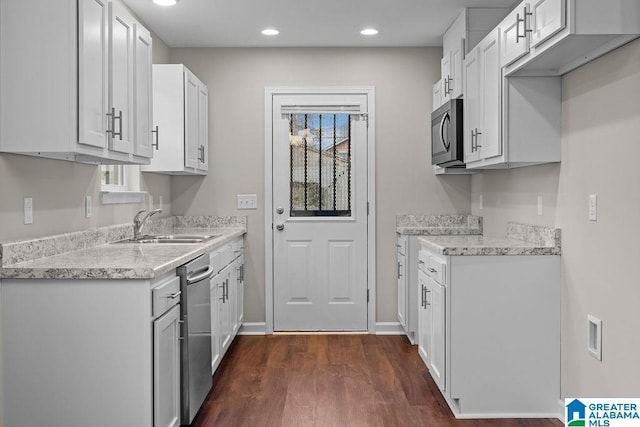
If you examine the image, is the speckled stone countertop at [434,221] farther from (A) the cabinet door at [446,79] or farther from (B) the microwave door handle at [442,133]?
(A) the cabinet door at [446,79]

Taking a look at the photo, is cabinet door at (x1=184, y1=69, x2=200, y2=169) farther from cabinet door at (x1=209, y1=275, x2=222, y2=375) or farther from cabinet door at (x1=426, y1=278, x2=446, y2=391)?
cabinet door at (x1=426, y1=278, x2=446, y2=391)

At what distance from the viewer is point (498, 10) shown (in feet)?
12.8

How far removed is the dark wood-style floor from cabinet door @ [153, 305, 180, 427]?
1.41 feet

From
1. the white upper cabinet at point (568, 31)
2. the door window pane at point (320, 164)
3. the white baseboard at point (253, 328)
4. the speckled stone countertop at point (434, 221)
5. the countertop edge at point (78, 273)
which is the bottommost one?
the white baseboard at point (253, 328)

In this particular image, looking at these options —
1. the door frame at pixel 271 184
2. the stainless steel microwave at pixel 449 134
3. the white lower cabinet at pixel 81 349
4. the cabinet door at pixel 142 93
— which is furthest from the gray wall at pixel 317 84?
the white lower cabinet at pixel 81 349

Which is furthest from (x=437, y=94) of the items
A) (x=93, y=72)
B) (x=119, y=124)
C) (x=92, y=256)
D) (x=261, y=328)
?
(x=92, y=256)

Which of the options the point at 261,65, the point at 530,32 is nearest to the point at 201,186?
the point at 261,65

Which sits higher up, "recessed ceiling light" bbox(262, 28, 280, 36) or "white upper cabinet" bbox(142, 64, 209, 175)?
"recessed ceiling light" bbox(262, 28, 280, 36)

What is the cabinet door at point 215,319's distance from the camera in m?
3.46

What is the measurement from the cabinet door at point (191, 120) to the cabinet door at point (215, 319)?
103 centimetres

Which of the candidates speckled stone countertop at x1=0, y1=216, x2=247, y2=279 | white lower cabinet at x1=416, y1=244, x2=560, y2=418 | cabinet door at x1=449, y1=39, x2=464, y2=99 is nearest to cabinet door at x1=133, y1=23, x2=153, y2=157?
speckled stone countertop at x1=0, y1=216, x2=247, y2=279

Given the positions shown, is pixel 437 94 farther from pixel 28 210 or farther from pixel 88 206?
pixel 28 210

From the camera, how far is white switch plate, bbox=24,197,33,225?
2.55 meters

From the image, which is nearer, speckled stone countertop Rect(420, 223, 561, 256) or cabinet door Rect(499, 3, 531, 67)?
cabinet door Rect(499, 3, 531, 67)
